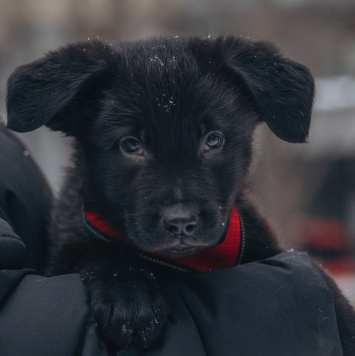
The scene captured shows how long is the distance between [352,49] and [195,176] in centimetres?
1203

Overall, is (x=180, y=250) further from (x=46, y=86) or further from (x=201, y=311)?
(x=46, y=86)

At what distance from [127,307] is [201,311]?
259 mm

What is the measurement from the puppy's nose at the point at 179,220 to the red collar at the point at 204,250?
0.24 metres

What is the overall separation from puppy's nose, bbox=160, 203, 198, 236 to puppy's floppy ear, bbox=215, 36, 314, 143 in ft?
1.80

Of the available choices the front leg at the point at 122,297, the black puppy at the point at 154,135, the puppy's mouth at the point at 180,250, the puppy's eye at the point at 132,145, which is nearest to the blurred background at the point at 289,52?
the black puppy at the point at 154,135

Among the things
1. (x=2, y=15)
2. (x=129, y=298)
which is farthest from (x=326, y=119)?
(x=129, y=298)

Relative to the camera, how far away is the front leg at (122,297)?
8.10ft

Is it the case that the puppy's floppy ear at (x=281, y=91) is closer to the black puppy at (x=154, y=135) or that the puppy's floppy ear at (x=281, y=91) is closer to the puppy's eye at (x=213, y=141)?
the black puppy at (x=154, y=135)

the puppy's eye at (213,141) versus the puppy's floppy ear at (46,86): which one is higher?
the puppy's floppy ear at (46,86)

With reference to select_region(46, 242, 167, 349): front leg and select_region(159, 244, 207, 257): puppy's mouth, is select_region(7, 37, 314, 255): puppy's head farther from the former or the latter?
select_region(46, 242, 167, 349): front leg

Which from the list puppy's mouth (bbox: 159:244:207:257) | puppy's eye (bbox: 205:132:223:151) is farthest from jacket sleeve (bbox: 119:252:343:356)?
puppy's eye (bbox: 205:132:223:151)

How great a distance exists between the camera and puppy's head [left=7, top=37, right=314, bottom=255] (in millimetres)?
2824

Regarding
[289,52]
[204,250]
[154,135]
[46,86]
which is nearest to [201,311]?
[204,250]

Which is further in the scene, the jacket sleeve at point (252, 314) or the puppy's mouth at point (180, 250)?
the puppy's mouth at point (180, 250)
